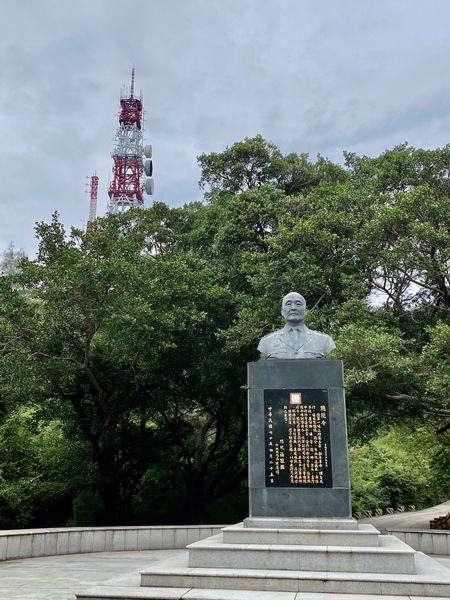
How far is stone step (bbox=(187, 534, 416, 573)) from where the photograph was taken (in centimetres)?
475

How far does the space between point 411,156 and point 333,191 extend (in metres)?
2.24

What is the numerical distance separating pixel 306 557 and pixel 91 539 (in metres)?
4.87

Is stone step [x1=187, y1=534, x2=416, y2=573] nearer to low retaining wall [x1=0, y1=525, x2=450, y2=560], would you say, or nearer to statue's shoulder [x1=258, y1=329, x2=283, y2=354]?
statue's shoulder [x1=258, y1=329, x2=283, y2=354]

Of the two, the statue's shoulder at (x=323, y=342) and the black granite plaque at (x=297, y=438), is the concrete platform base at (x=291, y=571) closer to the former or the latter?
the black granite plaque at (x=297, y=438)

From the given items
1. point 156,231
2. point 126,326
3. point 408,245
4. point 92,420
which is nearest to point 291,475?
point 126,326

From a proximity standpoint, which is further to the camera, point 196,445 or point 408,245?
point 196,445

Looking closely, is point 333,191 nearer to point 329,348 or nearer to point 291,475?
point 329,348

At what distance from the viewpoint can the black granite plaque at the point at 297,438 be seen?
5.79 m

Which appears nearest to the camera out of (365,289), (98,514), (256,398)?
(256,398)

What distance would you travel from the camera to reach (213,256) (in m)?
13.1

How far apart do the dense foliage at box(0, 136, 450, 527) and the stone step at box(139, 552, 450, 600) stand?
426cm

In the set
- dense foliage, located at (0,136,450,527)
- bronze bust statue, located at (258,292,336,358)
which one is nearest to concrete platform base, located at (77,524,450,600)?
bronze bust statue, located at (258,292,336,358)

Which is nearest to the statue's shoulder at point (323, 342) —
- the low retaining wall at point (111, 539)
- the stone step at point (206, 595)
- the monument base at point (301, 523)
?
the monument base at point (301, 523)

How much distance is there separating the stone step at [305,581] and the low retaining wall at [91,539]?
353 centimetres
